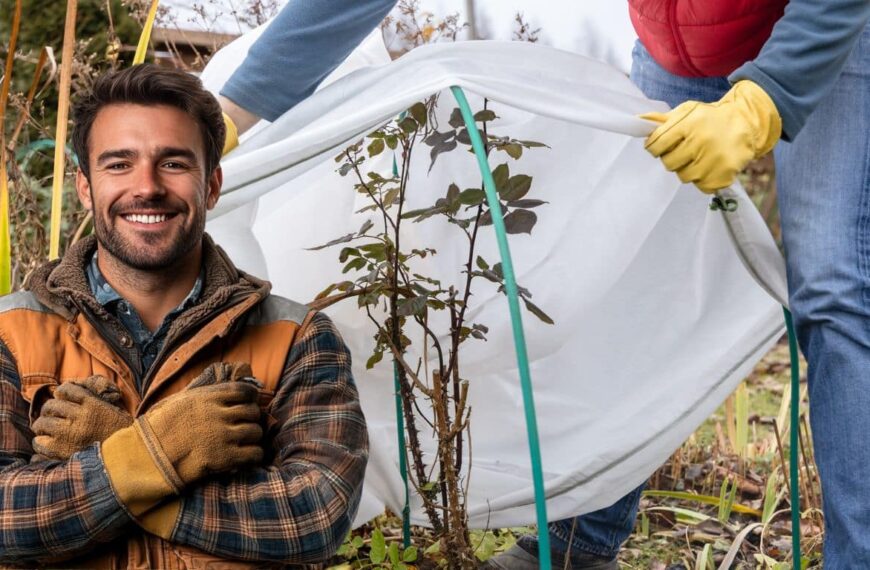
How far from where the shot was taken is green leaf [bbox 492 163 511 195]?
1968mm

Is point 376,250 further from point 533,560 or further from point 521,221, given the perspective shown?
point 533,560

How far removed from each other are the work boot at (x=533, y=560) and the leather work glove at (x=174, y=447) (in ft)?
3.59

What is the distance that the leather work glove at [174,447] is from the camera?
4.69 feet

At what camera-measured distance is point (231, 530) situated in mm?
1479

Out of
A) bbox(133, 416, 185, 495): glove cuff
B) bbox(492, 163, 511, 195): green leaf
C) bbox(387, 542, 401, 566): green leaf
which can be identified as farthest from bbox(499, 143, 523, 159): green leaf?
bbox(387, 542, 401, 566): green leaf

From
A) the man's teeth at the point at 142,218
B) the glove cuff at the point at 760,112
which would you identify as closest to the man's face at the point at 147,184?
the man's teeth at the point at 142,218

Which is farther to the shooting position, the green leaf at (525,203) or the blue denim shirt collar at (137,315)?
the green leaf at (525,203)

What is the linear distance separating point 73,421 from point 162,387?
0.50ft

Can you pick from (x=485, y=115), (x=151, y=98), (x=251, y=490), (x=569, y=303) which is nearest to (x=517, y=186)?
(x=485, y=115)

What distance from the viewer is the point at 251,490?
1.50m

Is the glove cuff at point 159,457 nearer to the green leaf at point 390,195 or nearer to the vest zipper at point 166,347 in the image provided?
the vest zipper at point 166,347

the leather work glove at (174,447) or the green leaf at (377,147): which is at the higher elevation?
the green leaf at (377,147)

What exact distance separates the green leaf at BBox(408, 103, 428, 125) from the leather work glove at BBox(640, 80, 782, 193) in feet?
1.74

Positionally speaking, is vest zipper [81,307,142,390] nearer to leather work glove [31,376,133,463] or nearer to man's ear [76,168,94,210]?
leather work glove [31,376,133,463]
